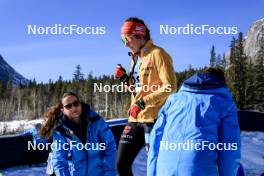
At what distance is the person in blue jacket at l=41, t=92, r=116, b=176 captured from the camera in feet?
16.6

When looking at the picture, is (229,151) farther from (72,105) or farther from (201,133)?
(72,105)

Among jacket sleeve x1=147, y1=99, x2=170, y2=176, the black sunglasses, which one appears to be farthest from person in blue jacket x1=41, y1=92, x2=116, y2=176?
jacket sleeve x1=147, y1=99, x2=170, y2=176

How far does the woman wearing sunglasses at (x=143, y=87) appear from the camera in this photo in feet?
17.0

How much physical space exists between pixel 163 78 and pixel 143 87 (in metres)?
0.36

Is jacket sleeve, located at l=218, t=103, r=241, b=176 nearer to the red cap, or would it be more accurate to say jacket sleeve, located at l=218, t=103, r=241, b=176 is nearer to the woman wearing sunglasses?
the woman wearing sunglasses

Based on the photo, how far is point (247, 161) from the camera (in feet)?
35.9

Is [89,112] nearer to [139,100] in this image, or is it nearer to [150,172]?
[139,100]

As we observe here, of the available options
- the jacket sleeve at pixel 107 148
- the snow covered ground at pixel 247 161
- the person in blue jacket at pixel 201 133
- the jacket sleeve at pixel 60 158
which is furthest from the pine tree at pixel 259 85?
the person in blue jacket at pixel 201 133

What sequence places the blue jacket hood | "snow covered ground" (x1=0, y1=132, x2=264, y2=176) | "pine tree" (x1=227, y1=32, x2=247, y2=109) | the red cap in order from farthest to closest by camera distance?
"pine tree" (x1=227, y1=32, x2=247, y2=109) < "snow covered ground" (x1=0, y1=132, x2=264, y2=176) < the red cap < the blue jacket hood

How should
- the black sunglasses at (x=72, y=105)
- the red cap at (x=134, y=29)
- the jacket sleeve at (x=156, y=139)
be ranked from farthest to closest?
the red cap at (x=134, y=29) → the black sunglasses at (x=72, y=105) → the jacket sleeve at (x=156, y=139)

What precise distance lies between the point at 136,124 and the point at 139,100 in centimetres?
27

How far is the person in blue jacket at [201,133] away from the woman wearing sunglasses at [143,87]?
4.95 ft

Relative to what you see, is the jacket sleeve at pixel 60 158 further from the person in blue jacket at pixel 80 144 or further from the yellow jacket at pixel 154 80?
the yellow jacket at pixel 154 80

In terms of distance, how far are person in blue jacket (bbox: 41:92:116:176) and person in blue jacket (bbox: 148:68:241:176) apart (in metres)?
1.53
